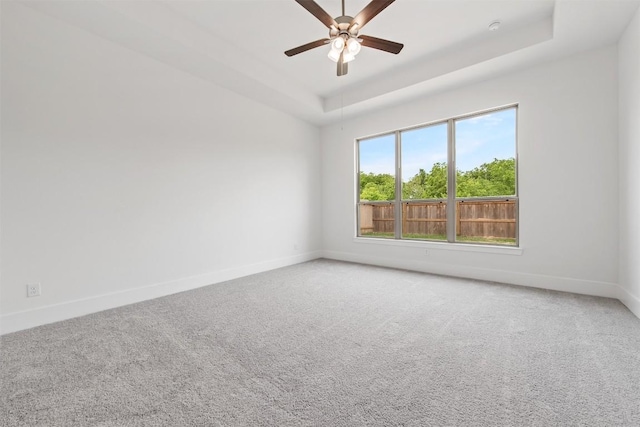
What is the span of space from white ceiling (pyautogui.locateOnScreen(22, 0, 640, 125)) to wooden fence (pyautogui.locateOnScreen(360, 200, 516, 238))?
183 cm

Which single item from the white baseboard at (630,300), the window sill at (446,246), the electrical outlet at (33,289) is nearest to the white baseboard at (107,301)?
the electrical outlet at (33,289)

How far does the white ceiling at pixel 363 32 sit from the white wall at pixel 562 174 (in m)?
0.24

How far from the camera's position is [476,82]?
12.9ft

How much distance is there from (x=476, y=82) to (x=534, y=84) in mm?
701

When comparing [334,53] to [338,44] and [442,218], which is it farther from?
[442,218]

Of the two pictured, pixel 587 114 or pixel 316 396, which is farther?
pixel 587 114

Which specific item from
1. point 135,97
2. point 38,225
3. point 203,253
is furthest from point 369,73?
point 38,225

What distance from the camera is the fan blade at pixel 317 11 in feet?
7.14

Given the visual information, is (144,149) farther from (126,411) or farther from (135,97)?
(126,411)

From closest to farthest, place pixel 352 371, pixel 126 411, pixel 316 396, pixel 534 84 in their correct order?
pixel 126 411 < pixel 316 396 < pixel 352 371 < pixel 534 84

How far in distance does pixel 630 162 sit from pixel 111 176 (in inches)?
212

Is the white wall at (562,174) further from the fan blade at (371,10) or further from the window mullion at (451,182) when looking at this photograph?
the fan blade at (371,10)

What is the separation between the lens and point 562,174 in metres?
3.32

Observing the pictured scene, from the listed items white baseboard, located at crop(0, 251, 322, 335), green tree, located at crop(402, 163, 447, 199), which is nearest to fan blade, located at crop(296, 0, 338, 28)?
green tree, located at crop(402, 163, 447, 199)
